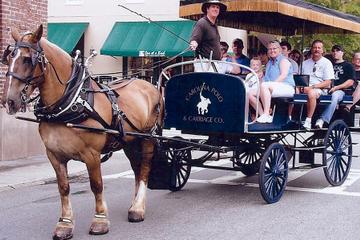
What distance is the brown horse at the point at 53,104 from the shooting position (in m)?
5.46

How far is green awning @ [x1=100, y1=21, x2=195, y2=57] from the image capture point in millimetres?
22641

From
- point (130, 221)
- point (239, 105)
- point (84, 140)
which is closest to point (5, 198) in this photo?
point (130, 221)

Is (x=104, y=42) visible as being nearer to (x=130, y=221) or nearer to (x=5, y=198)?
(x=5, y=198)

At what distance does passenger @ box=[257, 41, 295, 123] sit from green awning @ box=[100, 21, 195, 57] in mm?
13637

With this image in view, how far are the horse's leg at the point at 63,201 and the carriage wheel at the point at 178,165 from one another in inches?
83.4

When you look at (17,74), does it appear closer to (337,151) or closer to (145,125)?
(145,125)

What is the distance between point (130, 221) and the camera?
6875 mm

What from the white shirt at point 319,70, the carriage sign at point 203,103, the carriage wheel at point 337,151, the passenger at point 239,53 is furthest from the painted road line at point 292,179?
the passenger at point 239,53

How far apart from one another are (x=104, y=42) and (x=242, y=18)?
1573 cm

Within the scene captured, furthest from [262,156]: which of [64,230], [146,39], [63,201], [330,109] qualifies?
[146,39]

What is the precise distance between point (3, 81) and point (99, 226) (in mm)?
6239

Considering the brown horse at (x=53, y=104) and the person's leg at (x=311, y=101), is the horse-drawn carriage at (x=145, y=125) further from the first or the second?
the person's leg at (x=311, y=101)

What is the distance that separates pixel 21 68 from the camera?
5457 mm

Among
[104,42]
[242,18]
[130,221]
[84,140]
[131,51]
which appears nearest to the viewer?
[84,140]
